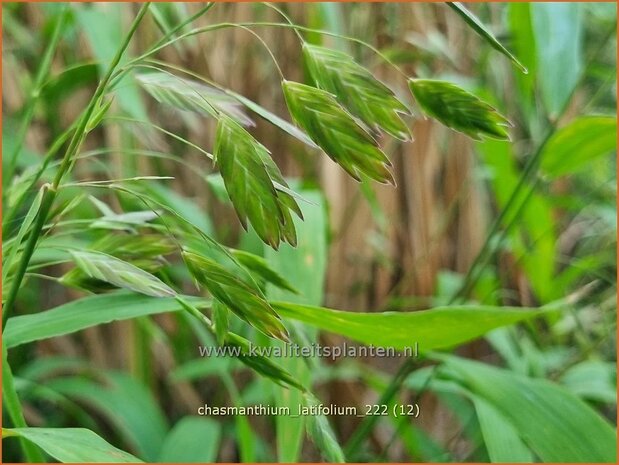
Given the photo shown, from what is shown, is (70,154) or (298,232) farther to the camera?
(298,232)

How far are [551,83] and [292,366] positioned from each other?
0.93ft

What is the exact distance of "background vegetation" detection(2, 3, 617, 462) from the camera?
0.24 m

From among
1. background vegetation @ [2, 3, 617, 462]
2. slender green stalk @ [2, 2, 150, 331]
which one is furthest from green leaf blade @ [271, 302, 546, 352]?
slender green stalk @ [2, 2, 150, 331]

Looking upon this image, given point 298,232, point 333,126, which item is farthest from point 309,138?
point 298,232

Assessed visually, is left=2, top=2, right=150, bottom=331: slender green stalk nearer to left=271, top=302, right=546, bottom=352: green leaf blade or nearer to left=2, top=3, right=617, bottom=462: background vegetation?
left=2, top=3, right=617, bottom=462: background vegetation

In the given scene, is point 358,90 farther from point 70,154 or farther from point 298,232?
point 298,232

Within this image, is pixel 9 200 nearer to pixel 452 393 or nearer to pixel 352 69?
pixel 352 69

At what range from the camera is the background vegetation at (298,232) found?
0.24m

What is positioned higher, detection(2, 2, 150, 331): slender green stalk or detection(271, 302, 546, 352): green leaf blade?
detection(2, 2, 150, 331): slender green stalk

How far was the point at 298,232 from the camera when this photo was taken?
1.37 ft

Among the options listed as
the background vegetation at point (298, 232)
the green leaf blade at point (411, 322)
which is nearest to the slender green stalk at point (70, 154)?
the background vegetation at point (298, 232)

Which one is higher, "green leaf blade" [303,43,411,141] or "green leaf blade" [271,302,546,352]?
"green leaf blade" [303,43,411,141]

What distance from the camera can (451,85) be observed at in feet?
0.75

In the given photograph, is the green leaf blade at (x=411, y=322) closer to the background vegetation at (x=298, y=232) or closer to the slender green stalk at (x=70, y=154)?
the background vegetation at (x=298, y=232)
